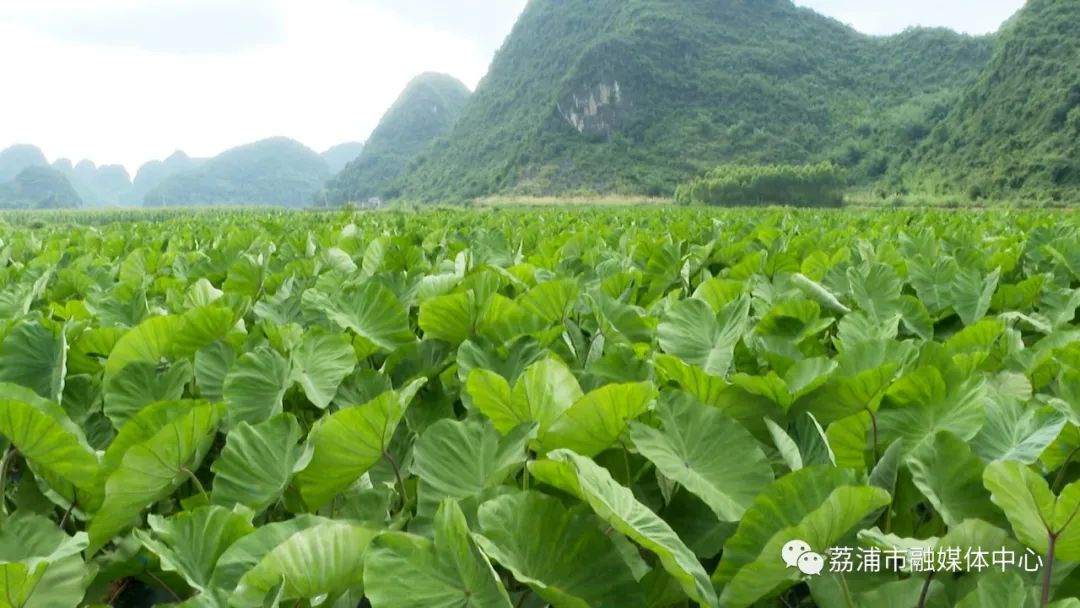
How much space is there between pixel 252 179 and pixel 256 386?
179 metres

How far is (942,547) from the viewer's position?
22.3 inches

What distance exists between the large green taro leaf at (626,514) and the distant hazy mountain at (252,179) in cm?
14811

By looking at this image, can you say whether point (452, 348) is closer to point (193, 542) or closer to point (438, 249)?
point (193, 542)

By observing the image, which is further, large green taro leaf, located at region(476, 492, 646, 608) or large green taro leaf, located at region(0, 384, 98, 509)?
large green taro leaf, located at region(0, 384, 98, 509)

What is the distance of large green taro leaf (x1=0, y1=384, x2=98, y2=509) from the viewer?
66 cm

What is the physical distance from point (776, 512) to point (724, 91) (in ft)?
256

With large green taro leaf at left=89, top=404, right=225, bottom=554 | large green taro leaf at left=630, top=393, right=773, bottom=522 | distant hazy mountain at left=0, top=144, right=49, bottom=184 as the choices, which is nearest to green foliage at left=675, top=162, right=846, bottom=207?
large green taro leaf at left=630, top=393, right=773, bottom=522

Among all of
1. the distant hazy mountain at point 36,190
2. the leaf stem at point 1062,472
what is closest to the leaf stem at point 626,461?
the leaf stem at point 1062,472

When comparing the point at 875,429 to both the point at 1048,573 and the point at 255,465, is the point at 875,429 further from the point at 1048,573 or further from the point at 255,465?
the point at 255,465

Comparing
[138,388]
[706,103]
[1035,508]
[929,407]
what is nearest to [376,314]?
[138,388]

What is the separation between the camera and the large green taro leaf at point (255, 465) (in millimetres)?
720

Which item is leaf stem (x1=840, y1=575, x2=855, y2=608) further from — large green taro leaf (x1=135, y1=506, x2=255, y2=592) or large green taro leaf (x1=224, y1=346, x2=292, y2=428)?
large green taro leaf (x1=224, y1=346, x2=292, y2=428)

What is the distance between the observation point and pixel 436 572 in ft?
1.73

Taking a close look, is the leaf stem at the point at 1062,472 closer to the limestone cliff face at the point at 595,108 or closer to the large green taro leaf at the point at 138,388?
the large green taro leaf at the point at 138,388
